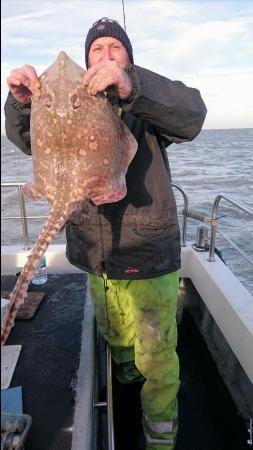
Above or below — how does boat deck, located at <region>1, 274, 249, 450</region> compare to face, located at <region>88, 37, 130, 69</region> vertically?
below

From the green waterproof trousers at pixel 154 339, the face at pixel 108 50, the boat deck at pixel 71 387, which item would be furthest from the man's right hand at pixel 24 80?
the boat deck at pixel 71 387

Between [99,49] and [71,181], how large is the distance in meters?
1.03

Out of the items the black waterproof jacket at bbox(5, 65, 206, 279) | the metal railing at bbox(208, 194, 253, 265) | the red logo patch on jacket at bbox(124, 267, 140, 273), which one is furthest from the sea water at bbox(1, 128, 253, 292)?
the red logo patch on jacket at bbox(124, 267, 140, 273)

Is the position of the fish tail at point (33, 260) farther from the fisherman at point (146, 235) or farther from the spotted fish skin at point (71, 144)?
the fisherman at point (146, 235)

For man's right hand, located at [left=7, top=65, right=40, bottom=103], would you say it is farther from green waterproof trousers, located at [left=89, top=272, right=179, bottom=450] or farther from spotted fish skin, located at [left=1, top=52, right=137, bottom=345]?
green waterproof trousers, located at [left=89, top=272, right=179, bottom=450]

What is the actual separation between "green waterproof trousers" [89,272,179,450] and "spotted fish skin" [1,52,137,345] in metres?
0.92

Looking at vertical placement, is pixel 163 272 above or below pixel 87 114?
below

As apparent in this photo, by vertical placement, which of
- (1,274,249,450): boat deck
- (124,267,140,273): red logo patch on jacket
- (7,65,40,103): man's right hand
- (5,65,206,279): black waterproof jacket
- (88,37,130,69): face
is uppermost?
(88,37,130,69): face

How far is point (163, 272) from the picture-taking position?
2467 millimetres

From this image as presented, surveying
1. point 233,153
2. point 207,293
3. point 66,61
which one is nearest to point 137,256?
point 66,61

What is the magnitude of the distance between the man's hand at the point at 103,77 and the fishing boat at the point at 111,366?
1460mm

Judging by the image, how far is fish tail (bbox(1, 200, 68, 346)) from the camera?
3.82 ft

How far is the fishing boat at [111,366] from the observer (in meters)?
2.23

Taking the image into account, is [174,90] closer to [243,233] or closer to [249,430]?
[249,430]
